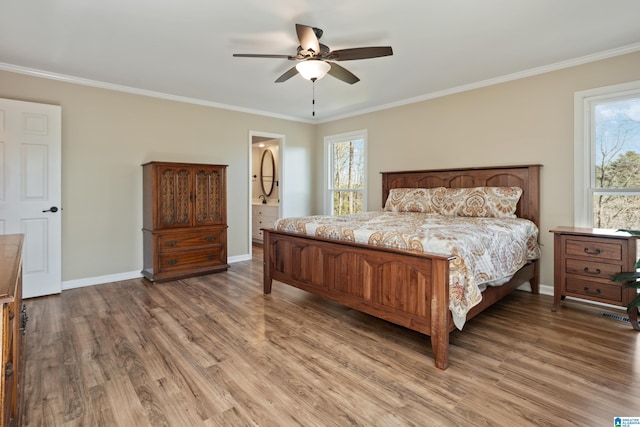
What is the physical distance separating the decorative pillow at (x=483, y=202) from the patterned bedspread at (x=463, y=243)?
0.18 metres

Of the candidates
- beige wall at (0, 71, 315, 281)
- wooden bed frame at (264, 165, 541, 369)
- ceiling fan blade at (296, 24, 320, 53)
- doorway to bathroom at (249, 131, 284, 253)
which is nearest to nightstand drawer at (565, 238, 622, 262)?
wooden bed frame at (264, 165, 541, 369)

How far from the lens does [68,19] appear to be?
263cm

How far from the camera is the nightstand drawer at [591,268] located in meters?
2.80

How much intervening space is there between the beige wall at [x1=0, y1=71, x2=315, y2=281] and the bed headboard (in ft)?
9.89

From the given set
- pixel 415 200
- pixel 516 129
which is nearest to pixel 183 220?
pixel 415 200

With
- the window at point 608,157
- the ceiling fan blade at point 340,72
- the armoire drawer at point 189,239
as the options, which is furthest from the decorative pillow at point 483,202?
the armoire drawer at point 189,239

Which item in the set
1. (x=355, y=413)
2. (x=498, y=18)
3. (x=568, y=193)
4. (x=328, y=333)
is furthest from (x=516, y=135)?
(x=355, y=413)

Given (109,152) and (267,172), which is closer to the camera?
(109,152)

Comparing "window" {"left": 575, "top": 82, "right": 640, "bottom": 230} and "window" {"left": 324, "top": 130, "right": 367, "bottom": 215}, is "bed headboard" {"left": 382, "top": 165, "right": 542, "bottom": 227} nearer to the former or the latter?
"window" {"left": 575, "top": 82, "right": 640, "bottom": 230}

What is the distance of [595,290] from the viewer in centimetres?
289

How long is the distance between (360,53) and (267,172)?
205 inches

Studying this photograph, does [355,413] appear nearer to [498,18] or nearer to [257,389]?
[257,389]

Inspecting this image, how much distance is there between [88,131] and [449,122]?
4.62 m

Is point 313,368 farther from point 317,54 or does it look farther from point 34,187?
point 34,187
